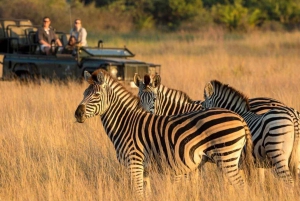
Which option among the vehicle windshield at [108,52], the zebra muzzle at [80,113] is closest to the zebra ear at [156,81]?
the zebra muzzle at [80,113]

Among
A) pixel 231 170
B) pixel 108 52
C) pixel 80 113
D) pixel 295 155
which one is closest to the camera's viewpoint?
pixel 231 170

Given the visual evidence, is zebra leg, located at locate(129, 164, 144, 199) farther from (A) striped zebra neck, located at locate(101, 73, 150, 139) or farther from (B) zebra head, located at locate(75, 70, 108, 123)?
(B) zebra head, located at locate(75, 70, 108, 123)

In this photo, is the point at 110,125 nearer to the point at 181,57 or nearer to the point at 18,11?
the point at 181,57

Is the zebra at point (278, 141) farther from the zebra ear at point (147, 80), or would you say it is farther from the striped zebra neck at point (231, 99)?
the zebra ear at point (147, 80)

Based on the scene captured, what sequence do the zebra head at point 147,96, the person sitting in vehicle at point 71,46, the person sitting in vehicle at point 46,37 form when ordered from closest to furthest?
the zebra head at point 147,96 → the person sitting in vehicle at point 71,46 → the person sitting in vehicle at point 46,37

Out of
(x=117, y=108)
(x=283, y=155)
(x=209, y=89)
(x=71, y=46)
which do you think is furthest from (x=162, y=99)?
(x=71, y=46)

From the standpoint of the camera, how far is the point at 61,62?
15219 millimetres

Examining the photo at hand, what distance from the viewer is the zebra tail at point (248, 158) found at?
6040mm

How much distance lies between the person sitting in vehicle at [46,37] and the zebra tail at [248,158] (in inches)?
382

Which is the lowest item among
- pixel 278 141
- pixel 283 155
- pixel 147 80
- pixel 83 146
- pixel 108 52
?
pixel 83 146

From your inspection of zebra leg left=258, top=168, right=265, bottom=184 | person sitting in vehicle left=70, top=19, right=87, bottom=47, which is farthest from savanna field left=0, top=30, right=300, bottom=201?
person sitting in vehicle left=70, top=19, right=87, bottom=47

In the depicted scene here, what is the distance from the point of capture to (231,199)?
20.0 feet

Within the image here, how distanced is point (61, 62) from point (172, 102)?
7.69 meters

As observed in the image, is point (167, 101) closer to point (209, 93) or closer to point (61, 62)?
point (209, 93)
